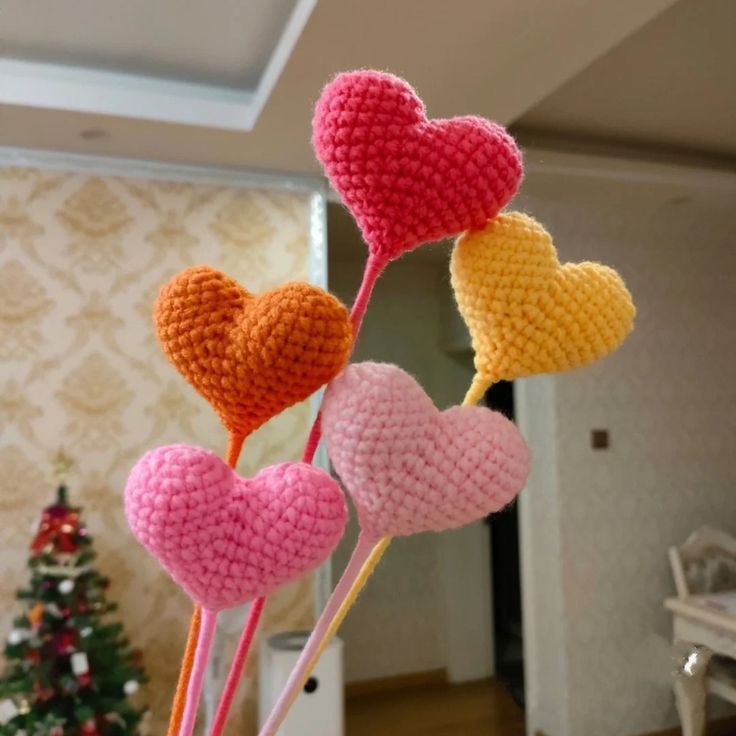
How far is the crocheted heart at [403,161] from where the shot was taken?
45 cm

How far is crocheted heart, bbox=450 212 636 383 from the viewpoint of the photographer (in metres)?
0.47

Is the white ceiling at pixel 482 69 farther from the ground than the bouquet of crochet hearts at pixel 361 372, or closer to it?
farther from the ground

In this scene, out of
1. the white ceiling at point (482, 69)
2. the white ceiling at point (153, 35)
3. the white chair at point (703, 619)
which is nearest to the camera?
the white ceiling at point (482, 69)

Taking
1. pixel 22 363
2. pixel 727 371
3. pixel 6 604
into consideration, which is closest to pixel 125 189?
pixel 22 363

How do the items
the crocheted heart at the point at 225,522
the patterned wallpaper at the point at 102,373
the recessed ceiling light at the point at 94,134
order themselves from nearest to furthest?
the crocheted heart at the point at 225,522, the recessed ceiling light at the point at 94,134, the patterned wallpaper at the point at 102,373

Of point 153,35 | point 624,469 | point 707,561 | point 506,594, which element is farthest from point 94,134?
point 506,594

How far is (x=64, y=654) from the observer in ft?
6.01

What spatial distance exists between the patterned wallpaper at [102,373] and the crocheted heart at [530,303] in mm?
1895

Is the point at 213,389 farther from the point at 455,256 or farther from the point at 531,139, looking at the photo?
the point at 531,139

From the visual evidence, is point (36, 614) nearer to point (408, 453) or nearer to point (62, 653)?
point (62, 653)

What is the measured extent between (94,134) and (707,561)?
8.57 ft

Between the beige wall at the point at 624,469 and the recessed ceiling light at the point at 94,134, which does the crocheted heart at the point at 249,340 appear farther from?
the beige wall at the point at 624,469

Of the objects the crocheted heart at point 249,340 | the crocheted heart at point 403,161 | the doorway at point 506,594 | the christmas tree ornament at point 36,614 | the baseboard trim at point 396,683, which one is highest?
the crocheted heart at point 403,161

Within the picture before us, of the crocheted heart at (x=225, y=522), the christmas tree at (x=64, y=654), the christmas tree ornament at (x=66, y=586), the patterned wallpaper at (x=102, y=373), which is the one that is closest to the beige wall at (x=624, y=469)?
the patterned wallpaper at (x=102, y=373)
